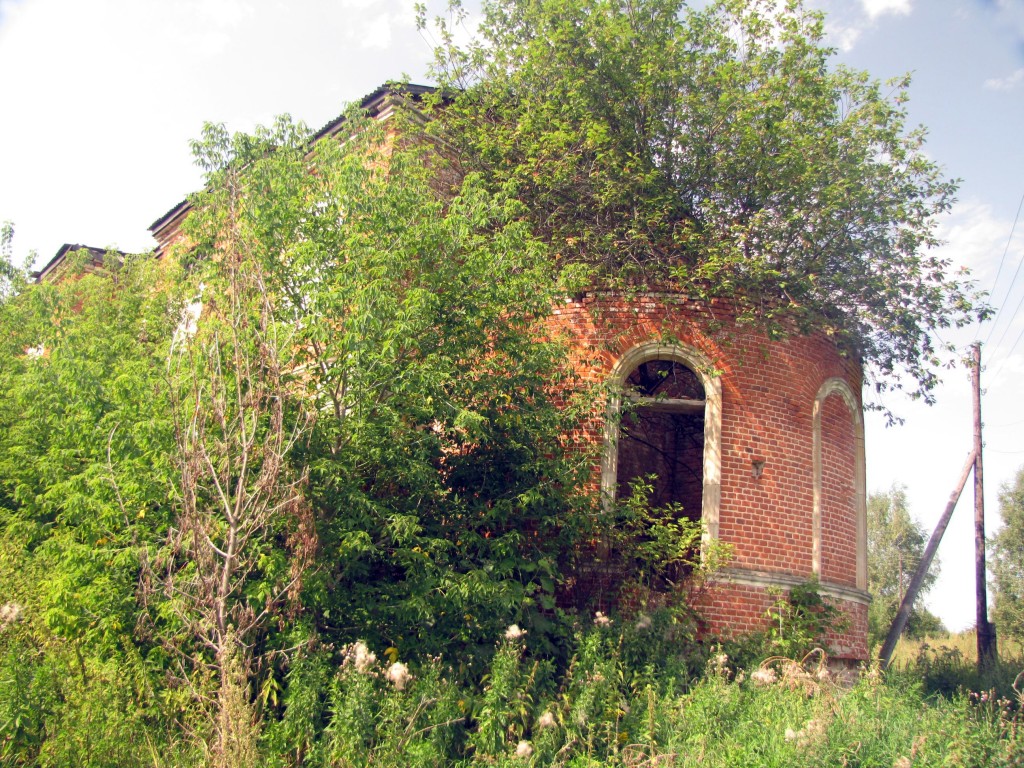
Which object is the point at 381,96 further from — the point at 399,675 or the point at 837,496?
the point at 399,675

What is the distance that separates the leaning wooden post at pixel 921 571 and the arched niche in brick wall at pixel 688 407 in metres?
7.22

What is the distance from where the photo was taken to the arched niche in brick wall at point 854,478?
11.8 meters

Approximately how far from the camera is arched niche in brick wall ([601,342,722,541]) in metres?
11.2

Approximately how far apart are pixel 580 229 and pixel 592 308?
4.49ft

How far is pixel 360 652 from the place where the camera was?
264 inches

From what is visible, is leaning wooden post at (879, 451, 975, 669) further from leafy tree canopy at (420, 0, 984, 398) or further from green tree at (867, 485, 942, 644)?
green tree at (867, 485, 942, 644)

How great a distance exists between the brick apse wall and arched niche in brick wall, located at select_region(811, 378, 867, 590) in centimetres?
3

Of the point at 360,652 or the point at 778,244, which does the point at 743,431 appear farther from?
the point at 360,652

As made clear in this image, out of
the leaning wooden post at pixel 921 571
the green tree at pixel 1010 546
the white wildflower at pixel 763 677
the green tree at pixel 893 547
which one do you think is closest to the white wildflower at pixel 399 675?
the white wildflower at pixel 763 677

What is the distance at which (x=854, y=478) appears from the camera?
1315 cm

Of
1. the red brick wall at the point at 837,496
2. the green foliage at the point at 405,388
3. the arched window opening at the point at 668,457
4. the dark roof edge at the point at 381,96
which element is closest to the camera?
the green foliage at the point at 405,388

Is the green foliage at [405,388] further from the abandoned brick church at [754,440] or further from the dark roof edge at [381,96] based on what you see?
the dark roof edge at [381,96]

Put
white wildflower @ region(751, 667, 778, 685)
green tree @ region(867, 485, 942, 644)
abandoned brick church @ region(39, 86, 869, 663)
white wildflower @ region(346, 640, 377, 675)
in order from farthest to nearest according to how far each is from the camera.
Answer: green tree @ region(867, 485, 942, 644) < abandoned brick church @ region(39, 86, 869, 663) < white wildflower @ region(751, 667, 778, 685) < white wildflower @ region(346, 640, 377, 675)

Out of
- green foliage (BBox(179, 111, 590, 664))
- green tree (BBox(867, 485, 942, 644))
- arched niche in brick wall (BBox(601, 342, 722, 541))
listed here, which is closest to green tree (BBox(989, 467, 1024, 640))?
green tree (BBox(867, 485, 942, 644))
